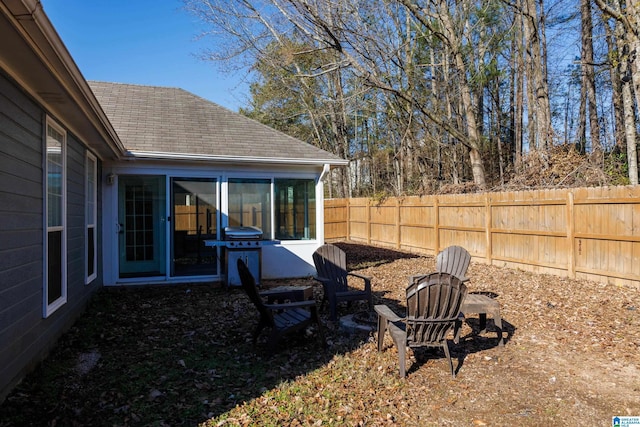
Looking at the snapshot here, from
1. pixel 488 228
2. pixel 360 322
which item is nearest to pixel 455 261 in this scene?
pixel 360 322

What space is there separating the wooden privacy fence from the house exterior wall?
8.18 m

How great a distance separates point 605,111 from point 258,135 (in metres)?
13.4

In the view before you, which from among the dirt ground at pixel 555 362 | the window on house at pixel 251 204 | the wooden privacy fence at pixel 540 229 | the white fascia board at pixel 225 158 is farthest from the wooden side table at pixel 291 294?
the wooden privacy fence at pixel 540 229

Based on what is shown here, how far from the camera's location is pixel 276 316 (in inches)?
189

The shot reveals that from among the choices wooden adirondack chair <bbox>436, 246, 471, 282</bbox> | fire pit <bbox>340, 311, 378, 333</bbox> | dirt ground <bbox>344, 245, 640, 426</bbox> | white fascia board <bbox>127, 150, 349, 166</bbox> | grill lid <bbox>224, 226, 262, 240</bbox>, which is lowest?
dirt ground <bbox>344, 245, 640, 426</bbox>

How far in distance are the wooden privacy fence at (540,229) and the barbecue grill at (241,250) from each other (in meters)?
5.65

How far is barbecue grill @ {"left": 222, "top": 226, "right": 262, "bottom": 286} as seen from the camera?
7.56 meters

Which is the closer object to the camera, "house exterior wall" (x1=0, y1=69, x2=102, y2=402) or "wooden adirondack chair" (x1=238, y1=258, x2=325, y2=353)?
"house exterior wall" (x1=0, y1=69, x2=102, y2=402)

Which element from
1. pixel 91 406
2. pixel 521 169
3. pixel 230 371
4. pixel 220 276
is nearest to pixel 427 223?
pixel 521 169

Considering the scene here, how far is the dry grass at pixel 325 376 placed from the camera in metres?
3.05

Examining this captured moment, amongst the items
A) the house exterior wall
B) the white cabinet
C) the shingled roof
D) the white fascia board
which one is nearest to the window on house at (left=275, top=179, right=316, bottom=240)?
the white fascia board

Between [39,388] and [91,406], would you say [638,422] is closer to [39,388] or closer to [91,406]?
[91,406]

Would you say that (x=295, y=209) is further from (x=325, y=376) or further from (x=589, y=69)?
(x=589, y=69)

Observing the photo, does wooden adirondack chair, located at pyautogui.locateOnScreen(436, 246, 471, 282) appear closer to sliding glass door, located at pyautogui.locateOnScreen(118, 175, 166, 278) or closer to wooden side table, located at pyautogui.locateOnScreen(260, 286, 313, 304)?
wooden side table, located at pyautogui.locateOnScreen(260, 286, 313, 304)
